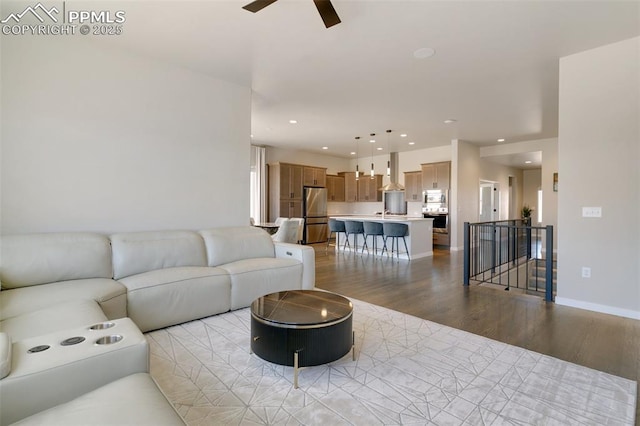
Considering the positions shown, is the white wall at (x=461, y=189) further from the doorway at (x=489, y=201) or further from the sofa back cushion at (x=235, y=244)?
the sofa back cushion at (x=235, y=244)

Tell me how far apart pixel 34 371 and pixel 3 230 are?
255cm

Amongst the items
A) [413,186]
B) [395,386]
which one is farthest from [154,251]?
[413,186]

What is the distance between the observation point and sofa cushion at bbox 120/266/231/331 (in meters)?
2.79

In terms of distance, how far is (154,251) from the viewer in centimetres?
331

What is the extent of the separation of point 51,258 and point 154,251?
819 millimetres

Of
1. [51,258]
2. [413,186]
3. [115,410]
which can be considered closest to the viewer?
[115,410]

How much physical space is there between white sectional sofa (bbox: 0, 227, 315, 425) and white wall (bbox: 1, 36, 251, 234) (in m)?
0.42

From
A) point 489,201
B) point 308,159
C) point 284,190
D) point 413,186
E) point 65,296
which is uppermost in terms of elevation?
point 308,159

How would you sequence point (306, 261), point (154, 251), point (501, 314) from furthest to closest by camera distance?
1. point (306, 261)
2. point (501, 314)
3. point (154, 251)

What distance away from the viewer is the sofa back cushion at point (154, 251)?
312cm

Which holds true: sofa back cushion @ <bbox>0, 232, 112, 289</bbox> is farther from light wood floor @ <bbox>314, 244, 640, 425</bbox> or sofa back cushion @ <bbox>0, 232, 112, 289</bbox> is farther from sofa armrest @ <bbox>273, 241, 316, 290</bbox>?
light wood floor @ <bbox>314, 244, 640, 425</bbox>

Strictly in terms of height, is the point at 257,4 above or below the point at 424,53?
below

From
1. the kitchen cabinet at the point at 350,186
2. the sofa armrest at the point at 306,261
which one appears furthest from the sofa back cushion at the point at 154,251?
the kitchen cabinet at the point at 350,186

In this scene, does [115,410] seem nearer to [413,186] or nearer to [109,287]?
[109,287]
